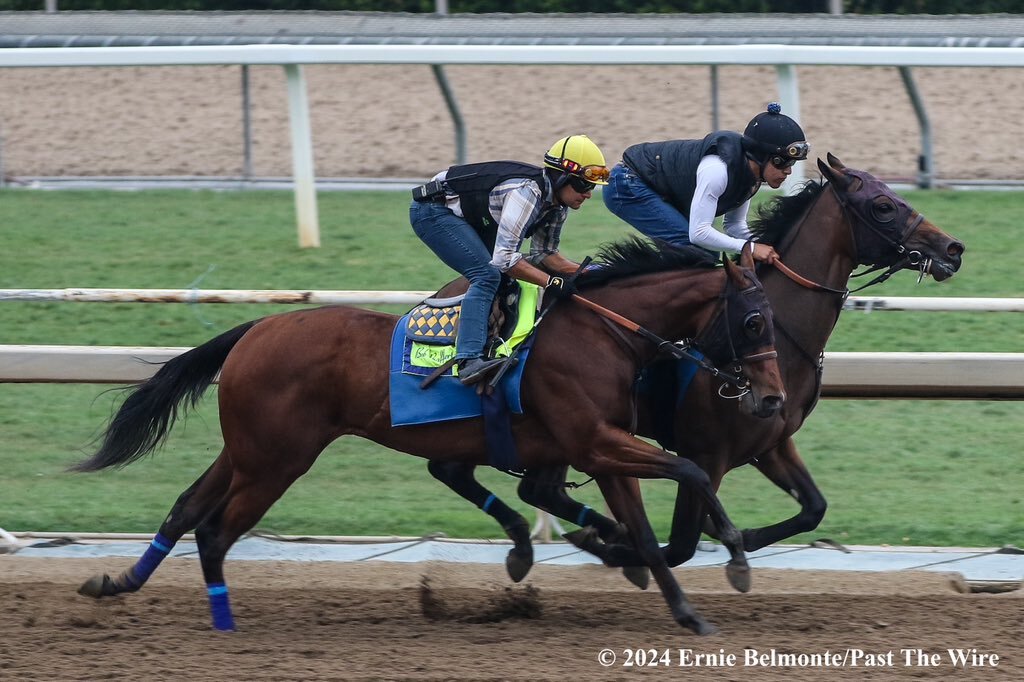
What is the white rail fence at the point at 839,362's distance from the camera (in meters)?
5.96

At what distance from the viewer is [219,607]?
508 centimetres

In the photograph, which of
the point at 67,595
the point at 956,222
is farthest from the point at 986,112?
the point at 67,595

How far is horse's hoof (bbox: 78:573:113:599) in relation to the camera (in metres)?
5.23

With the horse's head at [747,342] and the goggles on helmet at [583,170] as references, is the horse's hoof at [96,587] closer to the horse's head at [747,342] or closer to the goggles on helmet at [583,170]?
the goggles on helmet at [583,170]

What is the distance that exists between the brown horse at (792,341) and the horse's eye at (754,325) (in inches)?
10.7

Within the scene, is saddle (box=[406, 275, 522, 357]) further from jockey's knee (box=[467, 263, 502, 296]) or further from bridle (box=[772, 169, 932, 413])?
bridle (box=[772, 169, 932, 413])

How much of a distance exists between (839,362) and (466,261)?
174 cm

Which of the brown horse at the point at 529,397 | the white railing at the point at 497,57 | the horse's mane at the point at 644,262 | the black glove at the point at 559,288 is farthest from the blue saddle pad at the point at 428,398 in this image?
the white railing at the point at 497,57

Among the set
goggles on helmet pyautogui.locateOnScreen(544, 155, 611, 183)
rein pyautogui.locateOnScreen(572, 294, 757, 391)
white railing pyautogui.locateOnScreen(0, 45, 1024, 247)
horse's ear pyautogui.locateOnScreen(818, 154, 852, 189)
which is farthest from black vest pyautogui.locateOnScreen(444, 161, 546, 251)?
white railing pyautogui.locateOnScreen(0, 45, 1024, 247)

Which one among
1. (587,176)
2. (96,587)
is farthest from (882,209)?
(96,587)

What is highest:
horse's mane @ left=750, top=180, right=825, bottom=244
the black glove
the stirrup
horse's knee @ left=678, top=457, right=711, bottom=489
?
horse's mane @ left=750, top=180, right=825, bottom=244

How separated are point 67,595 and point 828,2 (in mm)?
9967

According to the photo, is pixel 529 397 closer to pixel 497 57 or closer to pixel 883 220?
pixel 883 220

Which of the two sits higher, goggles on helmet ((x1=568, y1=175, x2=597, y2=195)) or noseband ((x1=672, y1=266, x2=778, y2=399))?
goggles on helmet ((x1=568, y1=175, x2=597, y2=195))
